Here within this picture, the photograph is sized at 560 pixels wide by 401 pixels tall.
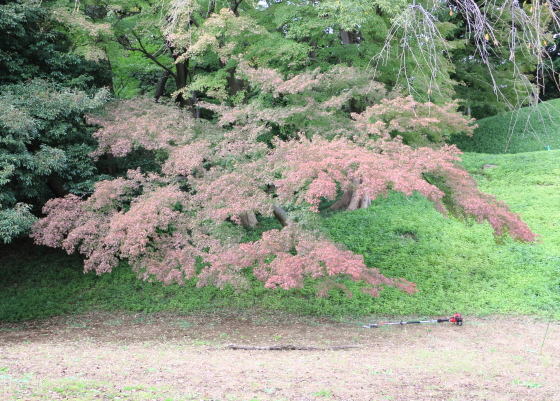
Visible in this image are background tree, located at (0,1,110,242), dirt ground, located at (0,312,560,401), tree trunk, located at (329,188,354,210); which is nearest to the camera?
dirt ground, located at (0,312,560,401)

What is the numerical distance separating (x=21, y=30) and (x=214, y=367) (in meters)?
8.29

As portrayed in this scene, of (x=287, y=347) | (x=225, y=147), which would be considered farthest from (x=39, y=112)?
(x=287, y=347)

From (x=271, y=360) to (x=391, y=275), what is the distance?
5246 millimetres

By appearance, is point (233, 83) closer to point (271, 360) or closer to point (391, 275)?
point (391, 275)

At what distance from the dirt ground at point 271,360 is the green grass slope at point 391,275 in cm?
61

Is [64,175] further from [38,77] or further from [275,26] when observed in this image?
[275,26]

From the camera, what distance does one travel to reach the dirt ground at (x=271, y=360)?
4.78 metres

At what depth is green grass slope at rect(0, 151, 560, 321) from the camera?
10.4 metres

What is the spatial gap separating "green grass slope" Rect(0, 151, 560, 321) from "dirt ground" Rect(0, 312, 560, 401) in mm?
610

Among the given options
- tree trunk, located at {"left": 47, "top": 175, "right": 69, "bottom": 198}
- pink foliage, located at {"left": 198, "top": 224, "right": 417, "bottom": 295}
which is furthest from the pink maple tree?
tree trunk, located at {"left": 47, "top": 175, "right": 69, "bottom": 198}

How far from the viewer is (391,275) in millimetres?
11203

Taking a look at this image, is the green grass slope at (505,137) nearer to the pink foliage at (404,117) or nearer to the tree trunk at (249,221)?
the tree trunk at (249,221)

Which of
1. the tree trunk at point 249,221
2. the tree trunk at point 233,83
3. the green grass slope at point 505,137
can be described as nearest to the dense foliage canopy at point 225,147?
the tree trunk at point 233,83

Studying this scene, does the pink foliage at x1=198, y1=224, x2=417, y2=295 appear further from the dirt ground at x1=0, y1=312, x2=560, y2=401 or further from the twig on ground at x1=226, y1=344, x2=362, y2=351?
the dirt ground at x1=0, y1=312, x2=560, y2=401
